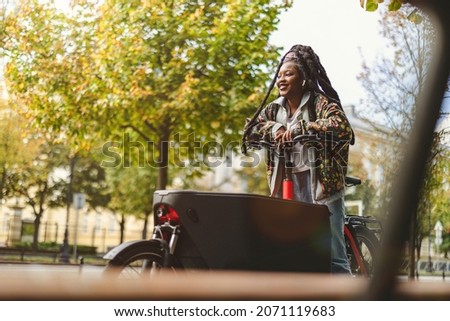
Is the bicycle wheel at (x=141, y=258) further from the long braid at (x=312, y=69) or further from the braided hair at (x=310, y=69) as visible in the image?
the long braid at (x=312, y=69)

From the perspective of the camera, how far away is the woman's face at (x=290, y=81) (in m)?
1.98

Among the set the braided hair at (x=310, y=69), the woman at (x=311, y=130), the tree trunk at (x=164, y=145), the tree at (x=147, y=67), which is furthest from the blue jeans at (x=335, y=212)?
the tree trunk at (x=164, y=145)

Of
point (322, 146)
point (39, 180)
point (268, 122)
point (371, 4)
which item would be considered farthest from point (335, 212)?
point (39, 180)

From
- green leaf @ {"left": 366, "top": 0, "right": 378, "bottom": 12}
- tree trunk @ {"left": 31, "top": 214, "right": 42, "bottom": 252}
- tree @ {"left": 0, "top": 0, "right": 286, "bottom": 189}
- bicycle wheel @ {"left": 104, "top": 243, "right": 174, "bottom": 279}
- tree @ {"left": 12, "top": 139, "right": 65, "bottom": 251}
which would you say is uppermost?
tree @ {"left": 0, "top": 0, "right": 286, "bottom": 189}

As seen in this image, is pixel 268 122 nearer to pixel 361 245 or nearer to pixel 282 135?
pixel 282 135

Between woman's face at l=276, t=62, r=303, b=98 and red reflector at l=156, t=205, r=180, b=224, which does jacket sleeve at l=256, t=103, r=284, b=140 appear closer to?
woman's face at l=276, t=62, r=303, b=98

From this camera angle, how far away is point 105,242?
598cm

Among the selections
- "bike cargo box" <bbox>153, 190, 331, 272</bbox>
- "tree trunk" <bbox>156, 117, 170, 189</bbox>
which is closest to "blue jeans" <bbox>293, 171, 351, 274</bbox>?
"bike cargo box" <bbox>153, 190, 331, 272</bbox>

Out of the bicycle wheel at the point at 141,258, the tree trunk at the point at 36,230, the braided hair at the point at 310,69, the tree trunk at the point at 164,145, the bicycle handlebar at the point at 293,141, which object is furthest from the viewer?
the tree trunk at the point at 36,230

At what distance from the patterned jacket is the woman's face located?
6 cm

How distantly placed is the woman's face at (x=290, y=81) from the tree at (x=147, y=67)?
233cm

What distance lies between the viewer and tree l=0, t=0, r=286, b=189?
4395 mm

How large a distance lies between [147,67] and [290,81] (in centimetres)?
299

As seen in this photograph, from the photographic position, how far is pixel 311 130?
1.80 metres
